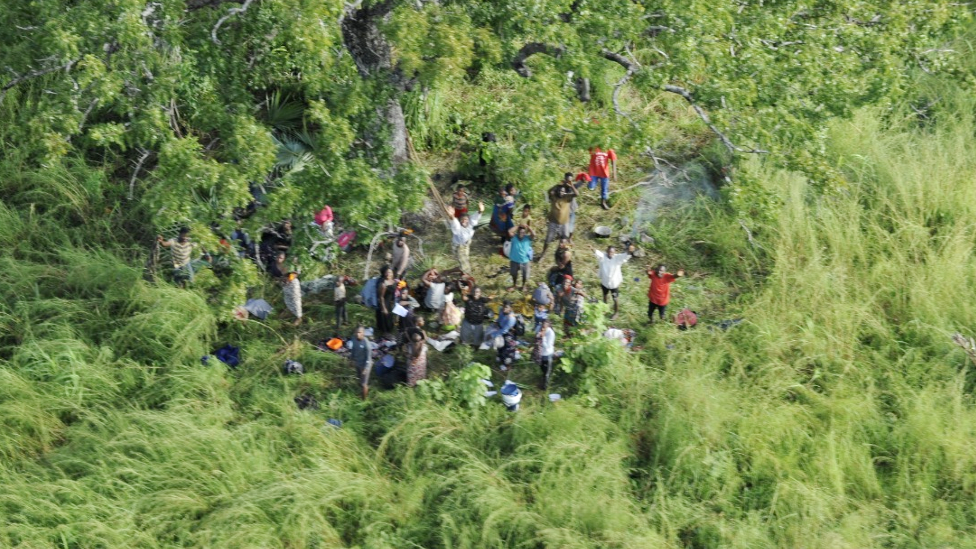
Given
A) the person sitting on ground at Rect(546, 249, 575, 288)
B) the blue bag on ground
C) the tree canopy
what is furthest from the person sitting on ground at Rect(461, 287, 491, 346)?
the blue bag on ground

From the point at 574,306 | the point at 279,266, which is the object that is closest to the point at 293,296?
the point at 279,266

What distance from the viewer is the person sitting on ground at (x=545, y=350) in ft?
34.0

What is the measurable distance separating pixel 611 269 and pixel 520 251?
1195mm

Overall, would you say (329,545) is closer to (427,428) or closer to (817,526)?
(427,428)

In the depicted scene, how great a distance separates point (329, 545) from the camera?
28.6 feet

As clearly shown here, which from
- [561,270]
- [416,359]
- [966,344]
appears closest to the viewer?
[416,359]

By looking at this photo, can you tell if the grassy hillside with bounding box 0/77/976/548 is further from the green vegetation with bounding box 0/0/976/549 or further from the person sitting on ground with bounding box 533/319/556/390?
the person sitting on ground with bounding box 533/319/556/390

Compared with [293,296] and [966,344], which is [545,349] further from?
[966,344]

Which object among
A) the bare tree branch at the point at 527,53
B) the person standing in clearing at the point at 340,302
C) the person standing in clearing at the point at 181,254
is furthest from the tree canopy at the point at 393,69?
the person standing in clearing at the point at 340,302

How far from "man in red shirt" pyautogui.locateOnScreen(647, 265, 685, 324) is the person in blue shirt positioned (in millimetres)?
1601

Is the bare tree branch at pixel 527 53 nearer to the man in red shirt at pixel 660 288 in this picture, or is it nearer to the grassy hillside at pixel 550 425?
the grassy hillside at pixel 550 425

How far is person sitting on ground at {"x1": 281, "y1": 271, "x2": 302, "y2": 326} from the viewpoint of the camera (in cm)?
1116

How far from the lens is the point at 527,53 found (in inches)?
455

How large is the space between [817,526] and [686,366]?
240 cm
